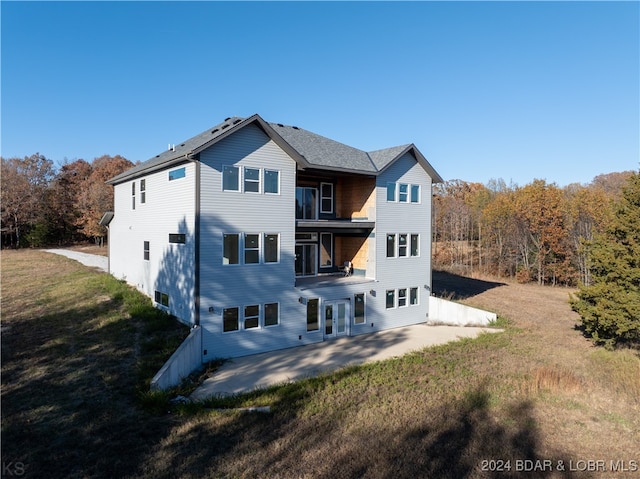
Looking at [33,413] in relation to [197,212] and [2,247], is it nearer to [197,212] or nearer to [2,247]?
[197,212]

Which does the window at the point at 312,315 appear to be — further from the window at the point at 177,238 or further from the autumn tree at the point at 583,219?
the autumn tree at the point at 583,219

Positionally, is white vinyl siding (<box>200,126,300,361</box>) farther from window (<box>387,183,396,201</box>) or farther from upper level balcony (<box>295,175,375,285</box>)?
window (<box>387,183,396,201</box>)

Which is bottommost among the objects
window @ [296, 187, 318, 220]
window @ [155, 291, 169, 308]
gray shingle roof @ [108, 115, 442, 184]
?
window @ [155, 291, 169, 308]

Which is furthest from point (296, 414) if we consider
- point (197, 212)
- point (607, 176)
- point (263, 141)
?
point (607, 176)

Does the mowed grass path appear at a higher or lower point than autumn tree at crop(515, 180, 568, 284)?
lower

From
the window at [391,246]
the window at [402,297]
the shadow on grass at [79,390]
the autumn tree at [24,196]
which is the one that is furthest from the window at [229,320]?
the autumn tree at [24,196]

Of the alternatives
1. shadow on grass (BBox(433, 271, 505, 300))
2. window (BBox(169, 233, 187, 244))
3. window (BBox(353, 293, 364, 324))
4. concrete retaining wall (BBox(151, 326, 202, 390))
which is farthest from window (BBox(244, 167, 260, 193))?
shadow on grass (BBox(433, 271, 505, 300))
